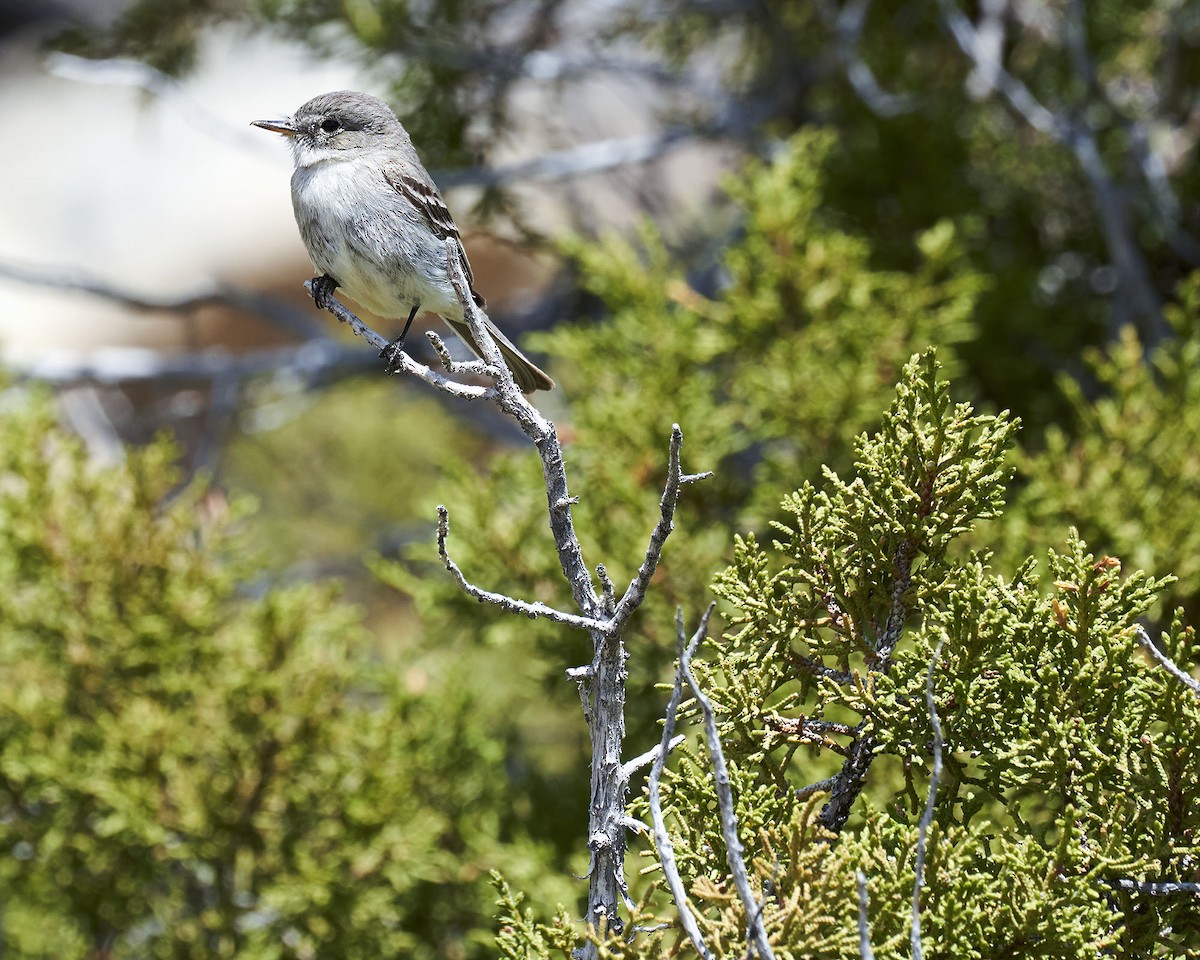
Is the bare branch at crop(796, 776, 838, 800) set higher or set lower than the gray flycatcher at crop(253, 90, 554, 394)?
lower

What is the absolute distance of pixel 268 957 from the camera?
12.1ft

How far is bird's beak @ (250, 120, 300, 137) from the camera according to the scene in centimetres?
338

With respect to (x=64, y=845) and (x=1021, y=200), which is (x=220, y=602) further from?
(x=1021, y=200)

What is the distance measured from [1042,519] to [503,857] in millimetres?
2058

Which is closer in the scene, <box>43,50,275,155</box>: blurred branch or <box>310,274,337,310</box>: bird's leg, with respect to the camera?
<box>310,274,337,310</box>: bird's leg

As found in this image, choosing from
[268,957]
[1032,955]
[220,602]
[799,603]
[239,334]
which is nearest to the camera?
[1032,955]

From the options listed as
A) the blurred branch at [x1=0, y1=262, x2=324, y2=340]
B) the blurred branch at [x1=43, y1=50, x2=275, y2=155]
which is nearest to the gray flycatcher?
the blurred branch at [x1=43, y1=50, x2=275, y2=155]

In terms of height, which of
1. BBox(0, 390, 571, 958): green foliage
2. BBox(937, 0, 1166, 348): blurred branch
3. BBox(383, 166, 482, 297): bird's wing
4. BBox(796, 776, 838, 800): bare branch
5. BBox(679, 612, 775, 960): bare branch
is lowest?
BBox(679, 612, 775, 960): bare branch

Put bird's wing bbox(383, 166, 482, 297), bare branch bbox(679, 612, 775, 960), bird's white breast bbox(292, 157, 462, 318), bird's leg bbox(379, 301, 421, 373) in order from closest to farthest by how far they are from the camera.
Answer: bare branch bbox(679, 612, 775, 960)
bird's leg bbox(379, 301, 421, 373)
bird's white breast bbox(292, 157, 462, 318)
bird's wing bbox(383, 166, 482, 297)

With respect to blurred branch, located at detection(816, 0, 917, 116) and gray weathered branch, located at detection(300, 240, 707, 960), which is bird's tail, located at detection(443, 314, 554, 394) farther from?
blurred branch, located at detection(816, 0, 917, 116)

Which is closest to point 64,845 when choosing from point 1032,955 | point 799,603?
point 799,603

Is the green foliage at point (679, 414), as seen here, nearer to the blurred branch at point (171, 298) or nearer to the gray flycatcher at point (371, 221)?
the gray flycatcher at point (371, 221)

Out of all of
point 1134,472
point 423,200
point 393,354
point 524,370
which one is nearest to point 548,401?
point 524,370

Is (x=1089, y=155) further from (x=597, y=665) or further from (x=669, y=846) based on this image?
(x=669, y=846)
